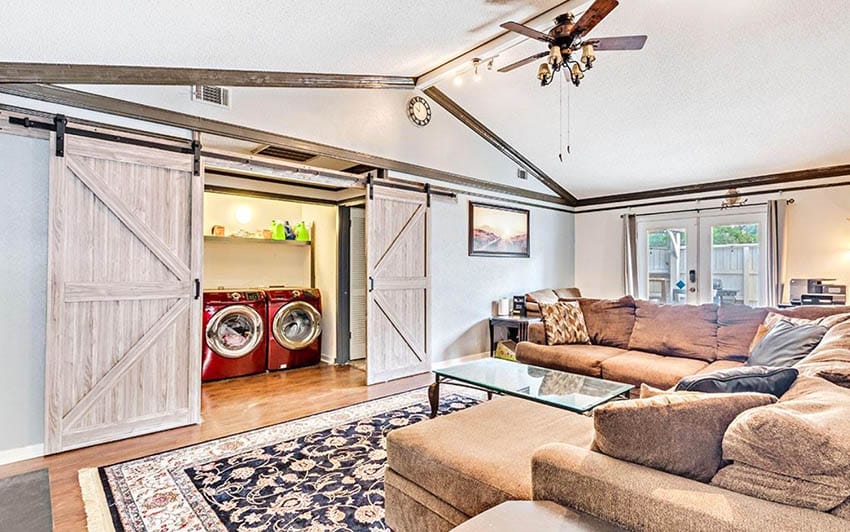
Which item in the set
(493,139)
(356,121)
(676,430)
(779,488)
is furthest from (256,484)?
(493,139)

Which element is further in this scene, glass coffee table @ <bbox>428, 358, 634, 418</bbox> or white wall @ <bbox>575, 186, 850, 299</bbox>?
white wall @ <bbox>575, 186, 850, 299</bbox>

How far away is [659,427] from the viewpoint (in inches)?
49.5

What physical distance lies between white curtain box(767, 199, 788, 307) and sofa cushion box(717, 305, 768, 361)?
2.35m

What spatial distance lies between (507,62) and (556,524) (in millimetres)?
4115

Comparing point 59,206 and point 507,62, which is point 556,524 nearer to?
point 59,206

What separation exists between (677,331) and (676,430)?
312 cm

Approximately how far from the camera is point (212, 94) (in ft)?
11.8

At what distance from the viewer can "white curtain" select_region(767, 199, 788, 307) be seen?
542 cm

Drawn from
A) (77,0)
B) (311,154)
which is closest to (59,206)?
(77,0)

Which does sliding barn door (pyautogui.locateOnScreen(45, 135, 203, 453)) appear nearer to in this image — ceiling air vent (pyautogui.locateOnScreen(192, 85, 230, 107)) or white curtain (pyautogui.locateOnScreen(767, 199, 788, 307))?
ceiling air vent (pyautogui.locateOnScreen(192, 85, 230, 107))

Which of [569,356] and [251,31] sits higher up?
[251,31]

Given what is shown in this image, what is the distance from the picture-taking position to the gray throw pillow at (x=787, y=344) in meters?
2.55

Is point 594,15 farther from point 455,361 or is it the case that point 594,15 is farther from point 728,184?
point 728,184

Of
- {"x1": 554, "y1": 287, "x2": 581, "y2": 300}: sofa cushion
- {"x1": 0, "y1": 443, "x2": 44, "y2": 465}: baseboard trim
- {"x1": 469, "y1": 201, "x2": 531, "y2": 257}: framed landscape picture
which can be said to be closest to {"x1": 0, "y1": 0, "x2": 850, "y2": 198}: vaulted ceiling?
{"x1": 469, "y1": 201, "x2": 531, "y2": 257}: framed landscape picture
